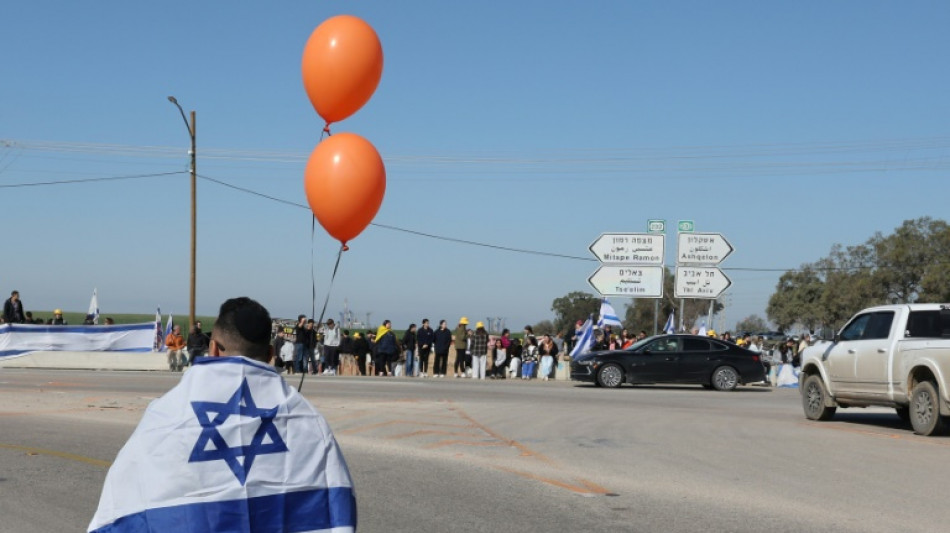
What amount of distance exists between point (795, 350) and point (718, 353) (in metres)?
12.4

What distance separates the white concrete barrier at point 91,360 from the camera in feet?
109

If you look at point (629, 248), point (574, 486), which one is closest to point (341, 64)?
point (574, 486)

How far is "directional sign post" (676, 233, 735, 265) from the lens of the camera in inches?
1495

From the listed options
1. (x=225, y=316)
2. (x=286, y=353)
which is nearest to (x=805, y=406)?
(x=225, y=316)

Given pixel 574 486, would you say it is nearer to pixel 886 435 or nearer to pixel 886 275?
pixel 886 435

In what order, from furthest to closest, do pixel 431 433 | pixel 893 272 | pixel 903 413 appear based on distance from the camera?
1. pixel 893 272
2. pixel 903 413
3. pixel 431 433

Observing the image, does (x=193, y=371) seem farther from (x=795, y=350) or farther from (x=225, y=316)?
(x=795, y=350)

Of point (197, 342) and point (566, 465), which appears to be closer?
point (566, 465)

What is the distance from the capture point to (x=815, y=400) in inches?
711

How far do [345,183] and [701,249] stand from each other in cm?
3090

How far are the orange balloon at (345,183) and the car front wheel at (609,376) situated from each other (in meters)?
19.9

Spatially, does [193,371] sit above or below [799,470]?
above

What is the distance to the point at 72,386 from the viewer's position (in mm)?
22906

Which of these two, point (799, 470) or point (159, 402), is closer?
point (159, 402)
